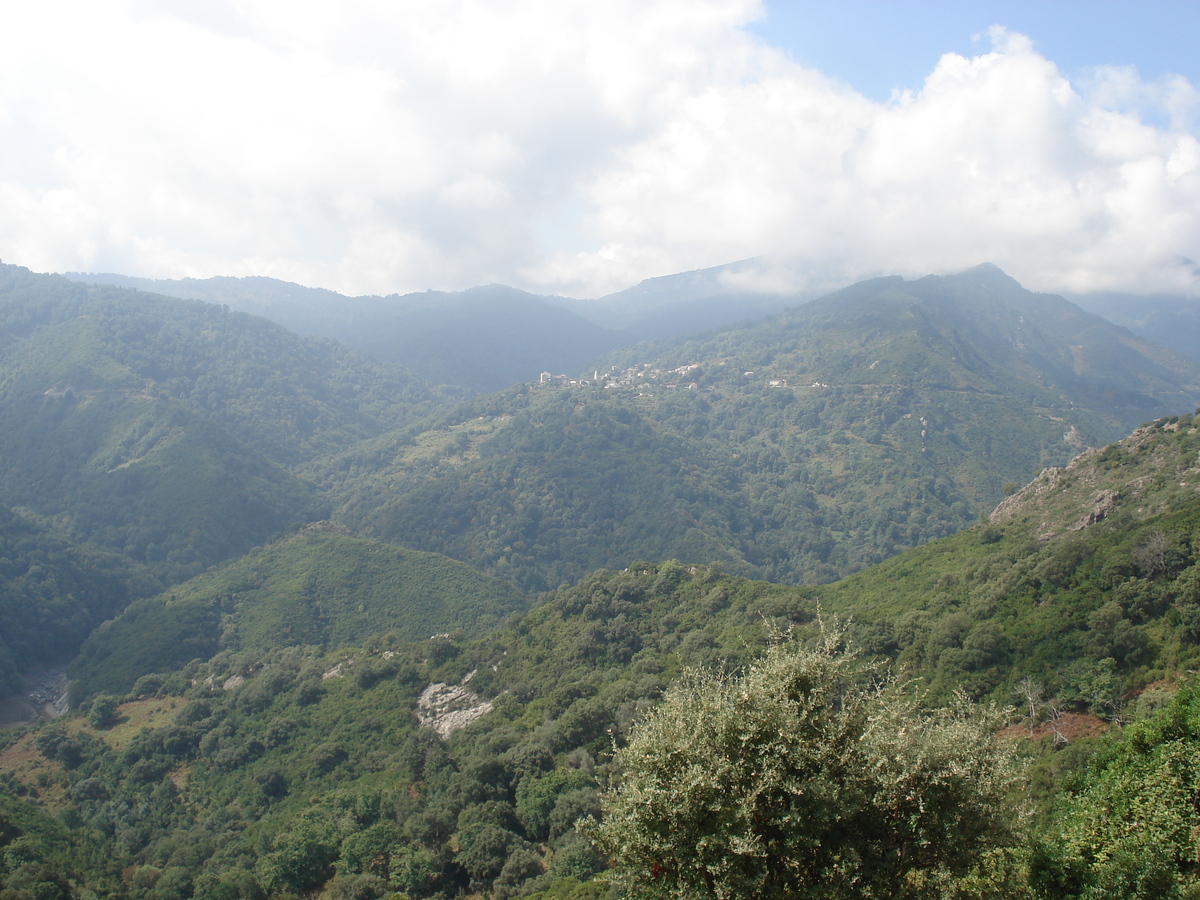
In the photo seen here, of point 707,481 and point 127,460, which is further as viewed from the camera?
point 707,481

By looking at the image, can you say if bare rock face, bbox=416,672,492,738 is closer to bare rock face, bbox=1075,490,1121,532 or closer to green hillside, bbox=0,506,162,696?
bare rock face, bbox=1075,490,1121,532

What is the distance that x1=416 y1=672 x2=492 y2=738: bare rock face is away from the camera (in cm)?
5516

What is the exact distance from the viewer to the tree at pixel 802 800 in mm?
10820

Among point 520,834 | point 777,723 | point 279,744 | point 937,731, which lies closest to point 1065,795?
point 937,731

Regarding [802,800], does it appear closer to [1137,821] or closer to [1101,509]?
[1137,821]

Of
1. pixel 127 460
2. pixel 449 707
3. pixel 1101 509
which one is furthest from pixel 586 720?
pixel 127 460

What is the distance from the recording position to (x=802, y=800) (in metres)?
10.8

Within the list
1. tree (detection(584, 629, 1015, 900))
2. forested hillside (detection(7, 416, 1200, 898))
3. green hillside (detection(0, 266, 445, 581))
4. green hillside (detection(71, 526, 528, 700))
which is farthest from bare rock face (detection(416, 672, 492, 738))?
green hillside (detection(0, 266, 445, 581))

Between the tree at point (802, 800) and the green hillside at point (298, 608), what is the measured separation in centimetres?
8374

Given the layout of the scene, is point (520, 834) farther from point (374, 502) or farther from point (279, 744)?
point (374, 502)

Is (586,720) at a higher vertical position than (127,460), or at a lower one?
lower

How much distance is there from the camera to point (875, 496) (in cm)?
15812

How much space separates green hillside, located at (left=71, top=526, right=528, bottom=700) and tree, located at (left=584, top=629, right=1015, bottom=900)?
83.7 m

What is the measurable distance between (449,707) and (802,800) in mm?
52410
